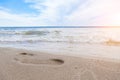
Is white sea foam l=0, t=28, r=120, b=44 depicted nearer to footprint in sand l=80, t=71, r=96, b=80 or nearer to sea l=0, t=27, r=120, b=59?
sea l=0, t=27, r=120, b=59

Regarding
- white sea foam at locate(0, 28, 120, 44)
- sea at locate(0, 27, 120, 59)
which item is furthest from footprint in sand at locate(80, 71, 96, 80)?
white sea foam at locate(0, 28, 120, 44)

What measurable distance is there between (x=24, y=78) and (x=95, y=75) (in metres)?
1.37

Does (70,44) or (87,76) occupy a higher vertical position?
(87,76)

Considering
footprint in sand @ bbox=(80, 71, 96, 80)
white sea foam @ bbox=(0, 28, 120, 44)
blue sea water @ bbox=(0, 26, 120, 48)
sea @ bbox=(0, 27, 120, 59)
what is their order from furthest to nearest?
white sea foam @ bbox=(0, 28, 120, 44), blue sea water @ bbox=(0, 26, 120, 48), sea @ bbox=(0, 27, 120, 59), footprint in sand @ bbox=(80, 71, 96, 80)

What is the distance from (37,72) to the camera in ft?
9.87

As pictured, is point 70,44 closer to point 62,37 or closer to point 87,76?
point 62,37

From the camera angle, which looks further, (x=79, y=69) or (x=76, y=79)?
(x=79, y=69)

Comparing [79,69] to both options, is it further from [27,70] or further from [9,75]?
[9,75]

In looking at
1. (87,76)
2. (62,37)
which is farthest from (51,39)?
(87,76)

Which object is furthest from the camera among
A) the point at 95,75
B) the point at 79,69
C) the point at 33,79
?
the point at 79,69

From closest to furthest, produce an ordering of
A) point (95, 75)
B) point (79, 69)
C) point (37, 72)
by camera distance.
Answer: point (95, 75), point (37, 72), point (79, 69)

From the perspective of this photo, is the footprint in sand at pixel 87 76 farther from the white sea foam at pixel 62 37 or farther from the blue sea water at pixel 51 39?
the white sea foam at pixel 62 37

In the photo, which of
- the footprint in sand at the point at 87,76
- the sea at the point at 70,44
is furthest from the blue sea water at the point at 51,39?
the footprint in sand at the point at 87,76

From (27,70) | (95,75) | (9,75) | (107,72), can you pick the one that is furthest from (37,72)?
(107,72)
